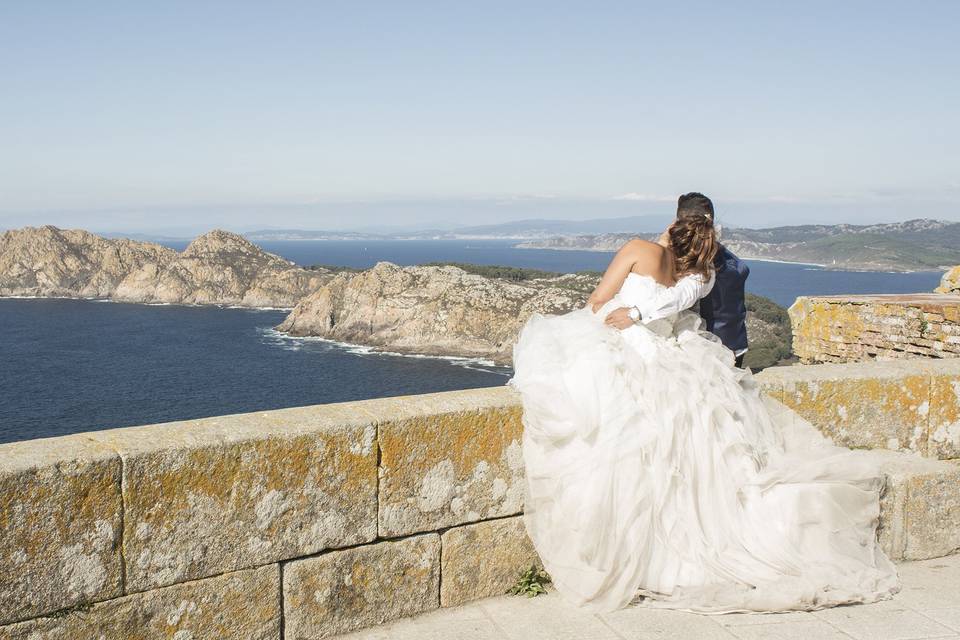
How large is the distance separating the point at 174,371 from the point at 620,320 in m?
84.6

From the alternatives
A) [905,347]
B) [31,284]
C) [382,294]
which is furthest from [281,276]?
[905,347]

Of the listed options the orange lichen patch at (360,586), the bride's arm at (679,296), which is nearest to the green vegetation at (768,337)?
the bride's arm at (679,296)

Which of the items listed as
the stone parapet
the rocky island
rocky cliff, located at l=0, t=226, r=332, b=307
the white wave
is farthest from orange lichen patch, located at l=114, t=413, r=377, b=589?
rocky cliff, located at l=0, t=226, r=332, b=307

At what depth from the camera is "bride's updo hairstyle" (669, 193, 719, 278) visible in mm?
4531

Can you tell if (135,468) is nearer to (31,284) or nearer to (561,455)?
(561,455)

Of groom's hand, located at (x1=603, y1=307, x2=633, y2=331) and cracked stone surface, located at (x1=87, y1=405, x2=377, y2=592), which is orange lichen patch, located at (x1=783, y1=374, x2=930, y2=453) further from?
cracked stone surface, located at (x1=87, y1=405, x2=377, y2=592)

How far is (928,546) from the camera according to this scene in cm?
420

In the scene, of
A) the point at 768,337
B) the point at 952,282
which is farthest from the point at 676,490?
the point at 768,337

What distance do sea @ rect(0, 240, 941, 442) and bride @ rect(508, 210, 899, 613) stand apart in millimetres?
59959

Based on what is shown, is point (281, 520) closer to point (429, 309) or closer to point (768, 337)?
point (768, 337)

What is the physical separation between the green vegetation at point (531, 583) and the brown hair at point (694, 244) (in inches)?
75.3

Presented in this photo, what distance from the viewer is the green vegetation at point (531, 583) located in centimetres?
373

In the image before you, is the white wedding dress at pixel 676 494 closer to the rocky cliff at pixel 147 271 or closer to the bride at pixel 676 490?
the bride at pixel 676 490

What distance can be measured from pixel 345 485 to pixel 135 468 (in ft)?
2.90
